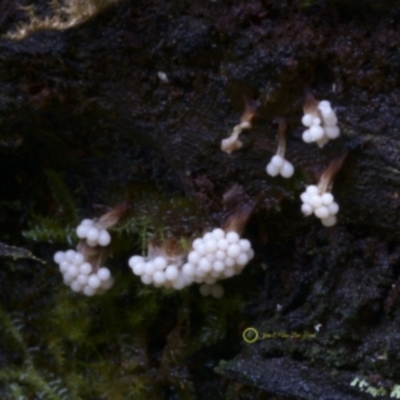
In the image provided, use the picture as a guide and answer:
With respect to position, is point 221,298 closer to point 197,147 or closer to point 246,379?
point 246,379

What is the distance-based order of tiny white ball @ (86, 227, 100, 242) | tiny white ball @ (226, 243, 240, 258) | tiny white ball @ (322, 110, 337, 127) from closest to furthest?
1. tiny white ball @ (322, 110, 337, 127)
2. tiny white ball @ (226, 243, 240, 258)
3. tiny white ball @ (86, 227, 100, 242)

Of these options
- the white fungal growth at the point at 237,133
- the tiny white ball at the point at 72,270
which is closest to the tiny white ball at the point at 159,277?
the tiny white ball at the point at 72,270

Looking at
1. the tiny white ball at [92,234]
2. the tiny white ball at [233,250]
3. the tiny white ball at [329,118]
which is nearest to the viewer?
the tiny white ball at [329,118]

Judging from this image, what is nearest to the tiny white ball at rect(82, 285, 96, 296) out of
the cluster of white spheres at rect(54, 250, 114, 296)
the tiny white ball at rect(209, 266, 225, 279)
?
the cluster of white spheres at rect(54, 250, 114, 296)

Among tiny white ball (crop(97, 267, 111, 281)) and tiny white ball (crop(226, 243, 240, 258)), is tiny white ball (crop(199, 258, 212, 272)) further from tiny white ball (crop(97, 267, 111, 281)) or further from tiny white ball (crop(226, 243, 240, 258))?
tiny white ball (crop(97, 267, 111, 281))

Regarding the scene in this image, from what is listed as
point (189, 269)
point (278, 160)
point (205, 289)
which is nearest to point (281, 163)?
point (278, 160)

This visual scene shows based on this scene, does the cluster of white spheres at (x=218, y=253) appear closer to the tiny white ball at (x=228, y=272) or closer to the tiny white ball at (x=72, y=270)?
the tiny white ball at (x=228, y=272)

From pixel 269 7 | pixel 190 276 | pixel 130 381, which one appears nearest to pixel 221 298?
pixel 190 276

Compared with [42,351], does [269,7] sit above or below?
above
